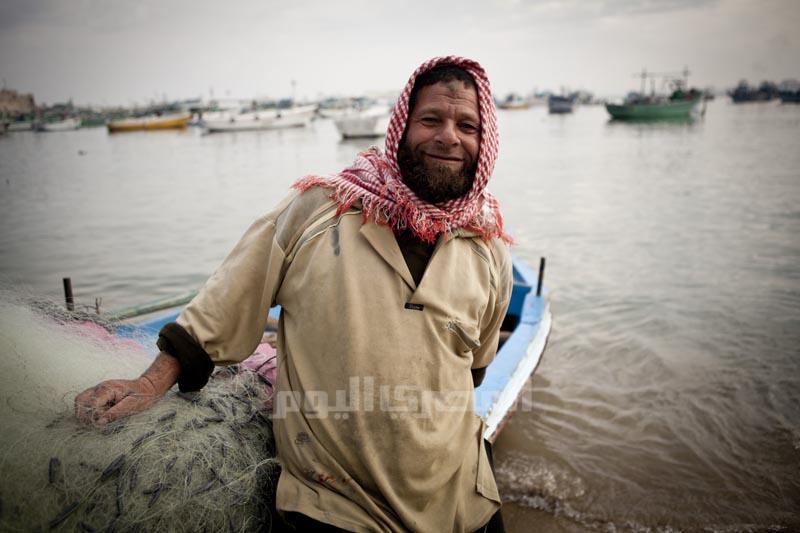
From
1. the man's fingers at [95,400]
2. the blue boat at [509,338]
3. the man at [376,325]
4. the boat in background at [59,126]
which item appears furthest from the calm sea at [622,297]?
the boat in background at [59,126]

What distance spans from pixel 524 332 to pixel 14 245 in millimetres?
11125

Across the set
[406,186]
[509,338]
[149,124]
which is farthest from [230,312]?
[149,124]

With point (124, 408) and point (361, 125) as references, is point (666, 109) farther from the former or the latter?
point (124, 408)

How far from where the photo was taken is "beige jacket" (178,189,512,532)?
166 cm

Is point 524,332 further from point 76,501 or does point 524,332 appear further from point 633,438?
point 76,501

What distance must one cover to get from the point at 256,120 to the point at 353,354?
53305 mm

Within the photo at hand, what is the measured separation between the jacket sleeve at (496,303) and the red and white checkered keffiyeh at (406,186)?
13cm

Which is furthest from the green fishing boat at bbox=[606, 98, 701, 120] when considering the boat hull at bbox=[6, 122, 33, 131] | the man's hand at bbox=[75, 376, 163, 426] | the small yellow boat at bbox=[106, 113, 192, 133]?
the boat hull at bbox=[6, 122, 33, 131]

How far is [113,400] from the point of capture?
1609mm

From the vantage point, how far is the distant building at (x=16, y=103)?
90625 mm

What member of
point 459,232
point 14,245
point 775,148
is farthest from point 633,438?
point 775,148

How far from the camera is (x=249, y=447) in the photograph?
1815 mm

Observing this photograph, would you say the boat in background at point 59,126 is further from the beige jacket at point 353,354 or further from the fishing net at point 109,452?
the beige jacket at point 353,354

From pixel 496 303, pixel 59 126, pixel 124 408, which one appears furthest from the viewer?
pixel 59 126
